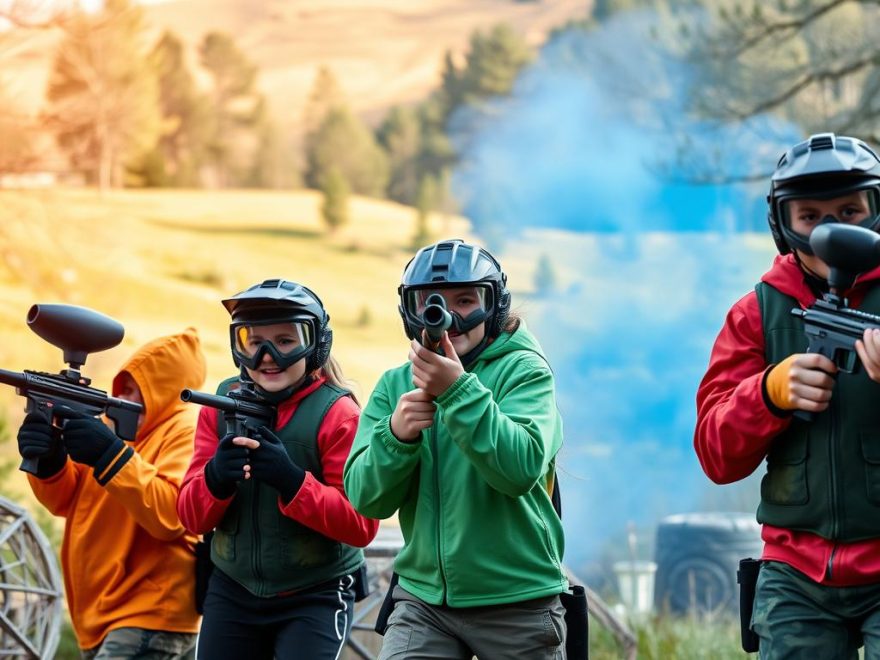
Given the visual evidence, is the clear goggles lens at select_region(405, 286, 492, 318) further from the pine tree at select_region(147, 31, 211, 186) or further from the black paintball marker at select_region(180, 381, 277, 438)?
the pine tree at select_region(147, 31, 211, 186)

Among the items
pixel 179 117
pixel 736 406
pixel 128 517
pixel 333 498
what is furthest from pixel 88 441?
pixel 179 117

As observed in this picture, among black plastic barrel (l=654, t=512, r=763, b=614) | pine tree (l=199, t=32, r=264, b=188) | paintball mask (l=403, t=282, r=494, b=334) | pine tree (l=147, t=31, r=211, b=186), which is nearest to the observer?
paintball mask (l=403, t=282, r=494, b=334)

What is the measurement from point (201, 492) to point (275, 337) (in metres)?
0.61

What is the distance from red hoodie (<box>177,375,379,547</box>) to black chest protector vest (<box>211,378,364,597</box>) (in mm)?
42

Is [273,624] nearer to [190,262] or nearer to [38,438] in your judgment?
[38,438]

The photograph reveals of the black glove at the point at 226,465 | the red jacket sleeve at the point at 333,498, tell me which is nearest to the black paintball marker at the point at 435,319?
the red jacket sleeve at the point at 333,498

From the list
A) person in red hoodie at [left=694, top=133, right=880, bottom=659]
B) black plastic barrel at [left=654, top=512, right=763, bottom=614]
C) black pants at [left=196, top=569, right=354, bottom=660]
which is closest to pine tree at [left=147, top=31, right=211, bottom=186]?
black plastic barrel at [left=654, top=512, right=763, bottom=614]

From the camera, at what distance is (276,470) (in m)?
4.38

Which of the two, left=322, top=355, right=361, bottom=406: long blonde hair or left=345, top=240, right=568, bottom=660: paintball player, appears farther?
left=322, top=355, right=361, bottom=406: long blonde hair

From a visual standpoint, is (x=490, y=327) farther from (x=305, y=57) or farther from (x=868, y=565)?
(x=305, y=57)

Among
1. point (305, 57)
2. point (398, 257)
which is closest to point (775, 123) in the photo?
point (398, 257)

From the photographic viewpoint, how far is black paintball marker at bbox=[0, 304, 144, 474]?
4.98 metres

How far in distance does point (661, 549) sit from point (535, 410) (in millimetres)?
6752

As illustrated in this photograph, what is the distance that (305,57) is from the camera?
63.9 ft
